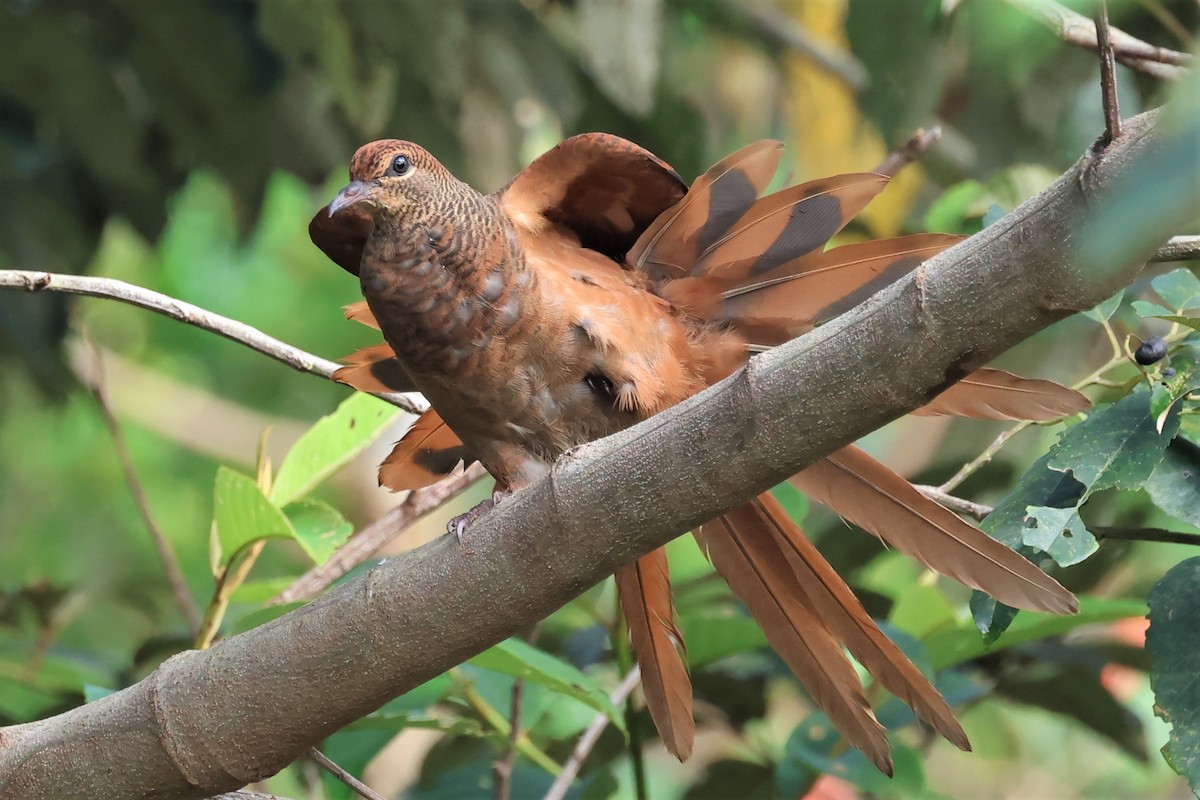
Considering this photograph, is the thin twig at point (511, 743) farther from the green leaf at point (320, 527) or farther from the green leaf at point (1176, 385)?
the green leaf at point (1176, 385)

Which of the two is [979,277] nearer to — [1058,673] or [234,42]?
[1058,673]

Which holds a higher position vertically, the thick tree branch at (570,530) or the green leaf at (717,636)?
the thick tree branch at (570,530)

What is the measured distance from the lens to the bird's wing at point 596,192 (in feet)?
5.75

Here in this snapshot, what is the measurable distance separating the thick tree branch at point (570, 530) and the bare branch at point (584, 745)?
491mm

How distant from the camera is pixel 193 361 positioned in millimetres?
5352

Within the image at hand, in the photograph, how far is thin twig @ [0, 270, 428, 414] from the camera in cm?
147

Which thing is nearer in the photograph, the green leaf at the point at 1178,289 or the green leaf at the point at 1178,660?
the green leaf at the point at 1178,660

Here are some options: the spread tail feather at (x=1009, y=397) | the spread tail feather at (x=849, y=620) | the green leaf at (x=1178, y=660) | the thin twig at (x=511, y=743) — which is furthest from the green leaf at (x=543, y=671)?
the green leaf at (x=1178, y=660)

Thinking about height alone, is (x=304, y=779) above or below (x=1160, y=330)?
below

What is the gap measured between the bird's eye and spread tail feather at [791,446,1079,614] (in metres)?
0.72

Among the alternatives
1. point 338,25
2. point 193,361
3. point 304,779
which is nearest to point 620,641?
point 304,779

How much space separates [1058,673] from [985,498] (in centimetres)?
55

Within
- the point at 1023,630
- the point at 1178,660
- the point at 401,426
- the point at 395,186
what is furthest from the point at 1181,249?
the point at 401,426

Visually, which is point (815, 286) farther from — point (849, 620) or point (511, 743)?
point (511, 743)
